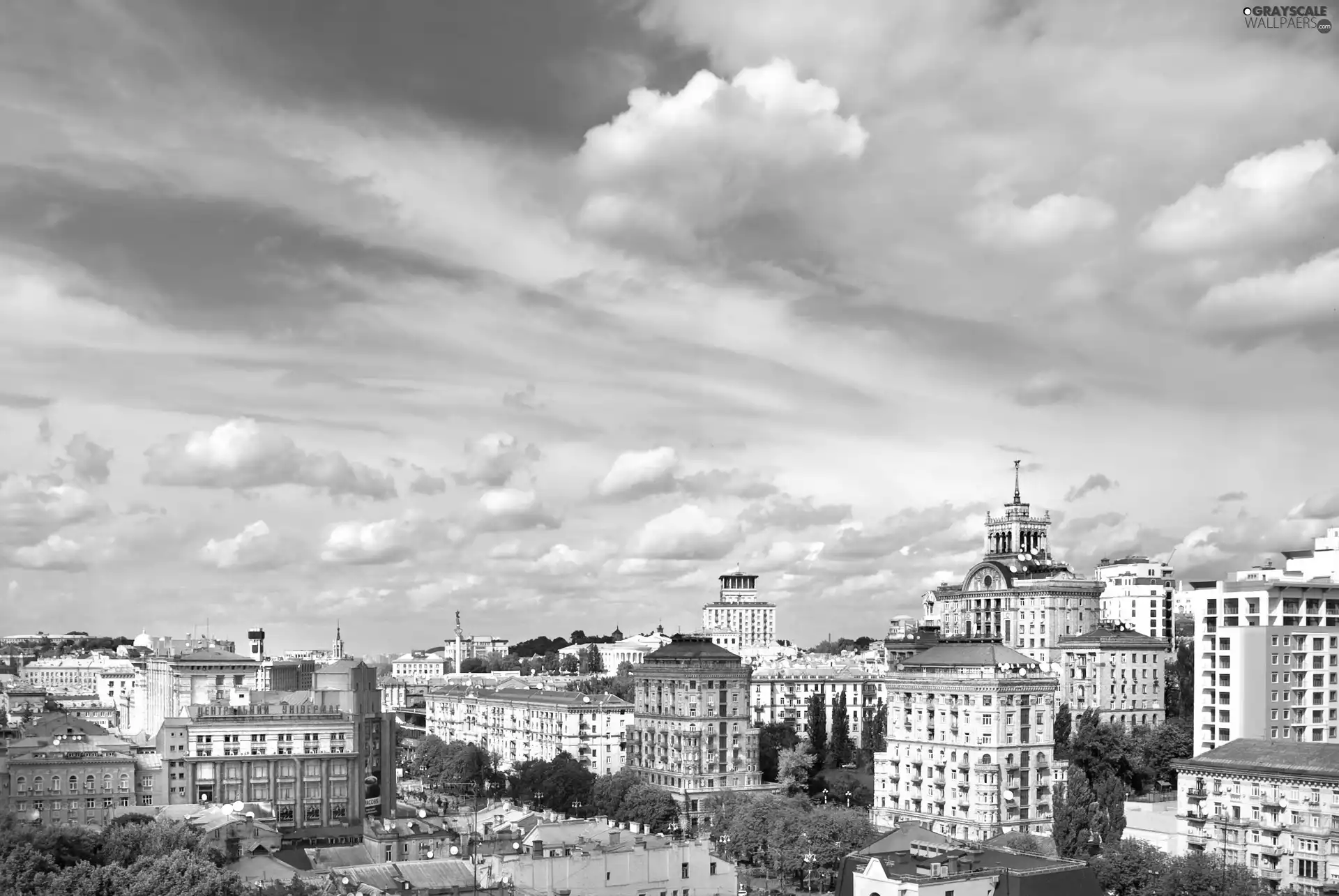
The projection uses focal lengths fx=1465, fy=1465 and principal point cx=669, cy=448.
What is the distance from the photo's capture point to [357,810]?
128m

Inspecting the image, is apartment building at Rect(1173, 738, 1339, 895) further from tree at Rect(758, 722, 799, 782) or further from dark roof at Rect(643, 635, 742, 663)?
tree at Rect(758, 722, 799, 782)

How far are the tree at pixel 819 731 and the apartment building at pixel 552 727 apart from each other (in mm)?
19756

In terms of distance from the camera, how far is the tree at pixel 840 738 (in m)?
149

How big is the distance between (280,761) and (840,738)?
5624 cm

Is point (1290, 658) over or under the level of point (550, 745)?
over

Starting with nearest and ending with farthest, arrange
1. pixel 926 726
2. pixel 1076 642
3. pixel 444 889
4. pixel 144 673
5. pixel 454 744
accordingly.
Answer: pixel 444 889, pixel 926 726, pixel 1076 642, pixel 454 744, pixel 144 673

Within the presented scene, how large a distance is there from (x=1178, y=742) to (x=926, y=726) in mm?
26425

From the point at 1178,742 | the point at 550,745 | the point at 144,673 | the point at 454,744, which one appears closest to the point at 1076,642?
the point at 1178,742


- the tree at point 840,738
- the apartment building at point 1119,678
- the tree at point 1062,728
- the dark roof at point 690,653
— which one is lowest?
the tree at point 840,738

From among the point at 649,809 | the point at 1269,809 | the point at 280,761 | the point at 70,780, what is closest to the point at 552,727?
the point at 649,809

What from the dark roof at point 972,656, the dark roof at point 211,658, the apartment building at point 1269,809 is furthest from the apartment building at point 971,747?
the dark roof at point 211,658

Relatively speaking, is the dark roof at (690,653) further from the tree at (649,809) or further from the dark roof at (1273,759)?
the dark roof at (1273,759)

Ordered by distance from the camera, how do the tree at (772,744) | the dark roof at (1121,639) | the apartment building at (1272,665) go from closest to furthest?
the apartment building at (1272,665), the dark roof at (1121,639), the tree at (772,744)

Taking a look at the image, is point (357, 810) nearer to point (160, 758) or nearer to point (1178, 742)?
point (160, 758)
